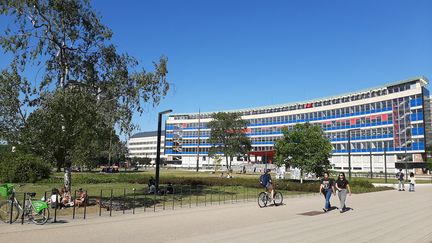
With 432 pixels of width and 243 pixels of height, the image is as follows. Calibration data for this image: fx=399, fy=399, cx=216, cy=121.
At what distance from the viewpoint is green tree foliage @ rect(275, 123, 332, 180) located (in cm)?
4019

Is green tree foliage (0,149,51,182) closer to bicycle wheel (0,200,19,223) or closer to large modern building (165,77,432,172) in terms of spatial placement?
bicycle wheel (0,200,19,223)

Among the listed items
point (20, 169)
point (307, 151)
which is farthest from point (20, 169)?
point (307, 151)

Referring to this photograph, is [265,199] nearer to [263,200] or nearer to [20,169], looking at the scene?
[263,200]

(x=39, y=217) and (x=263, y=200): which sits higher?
(x=263, y=200)

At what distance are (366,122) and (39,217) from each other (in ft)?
289

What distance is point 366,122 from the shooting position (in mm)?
91562

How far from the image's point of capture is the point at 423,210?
18516 mm

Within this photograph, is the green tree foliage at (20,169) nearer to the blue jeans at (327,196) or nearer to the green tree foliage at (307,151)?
the green tree foliage at (307,151)

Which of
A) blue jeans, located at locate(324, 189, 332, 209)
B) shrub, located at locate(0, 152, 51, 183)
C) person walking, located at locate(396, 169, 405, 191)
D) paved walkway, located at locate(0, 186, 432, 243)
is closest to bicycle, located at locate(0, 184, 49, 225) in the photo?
paved walkway, located at locate(0, 186, 432, 243)

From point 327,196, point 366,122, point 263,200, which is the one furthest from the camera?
point 366,122

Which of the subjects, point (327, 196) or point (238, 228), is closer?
point (238, 228)

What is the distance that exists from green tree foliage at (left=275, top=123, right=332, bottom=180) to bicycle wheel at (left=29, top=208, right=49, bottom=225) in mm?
30383

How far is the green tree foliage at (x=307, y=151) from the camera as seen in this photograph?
40.2 meters

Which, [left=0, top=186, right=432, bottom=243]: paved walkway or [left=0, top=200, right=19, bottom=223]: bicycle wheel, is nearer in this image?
[left=0, top=186, right=432, bottom=243]: paved walkway
